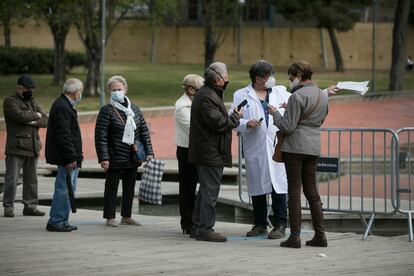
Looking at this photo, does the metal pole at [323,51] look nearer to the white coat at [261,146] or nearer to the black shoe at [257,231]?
the black shoe at [257,231]

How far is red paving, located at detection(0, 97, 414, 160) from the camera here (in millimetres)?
24750

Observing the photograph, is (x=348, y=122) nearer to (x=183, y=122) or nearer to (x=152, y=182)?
(x=152, y=182)

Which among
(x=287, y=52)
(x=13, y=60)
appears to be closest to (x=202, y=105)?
(x=13, y=60)

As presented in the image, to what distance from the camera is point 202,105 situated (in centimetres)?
1205

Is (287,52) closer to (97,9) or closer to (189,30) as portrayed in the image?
(189,30)

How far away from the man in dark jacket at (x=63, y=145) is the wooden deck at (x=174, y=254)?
0.25 metres

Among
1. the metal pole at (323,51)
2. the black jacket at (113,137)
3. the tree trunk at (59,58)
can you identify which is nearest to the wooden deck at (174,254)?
the black jacket at (113,137)

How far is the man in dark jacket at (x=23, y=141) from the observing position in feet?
47.0

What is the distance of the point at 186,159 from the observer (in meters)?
12.8

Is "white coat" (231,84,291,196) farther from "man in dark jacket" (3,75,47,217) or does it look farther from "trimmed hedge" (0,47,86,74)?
"trimmed hedge" (0,47,86,74)

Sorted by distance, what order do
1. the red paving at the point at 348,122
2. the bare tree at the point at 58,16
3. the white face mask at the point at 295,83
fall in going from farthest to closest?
the bare tree at the point at 58,16 → the red paving at the point at 348,122 → the white face mask at the point at 295,83

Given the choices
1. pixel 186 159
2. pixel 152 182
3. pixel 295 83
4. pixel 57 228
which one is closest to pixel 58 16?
pixel 152 182

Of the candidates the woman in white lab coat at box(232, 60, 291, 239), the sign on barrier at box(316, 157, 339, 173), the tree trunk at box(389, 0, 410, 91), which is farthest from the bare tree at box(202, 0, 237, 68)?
the woman in white lab coat at box(232, 60, 291, 239)

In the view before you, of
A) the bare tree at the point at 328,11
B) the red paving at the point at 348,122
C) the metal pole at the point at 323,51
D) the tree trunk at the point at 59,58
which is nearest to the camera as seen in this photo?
the red paving at the point at 348,122
